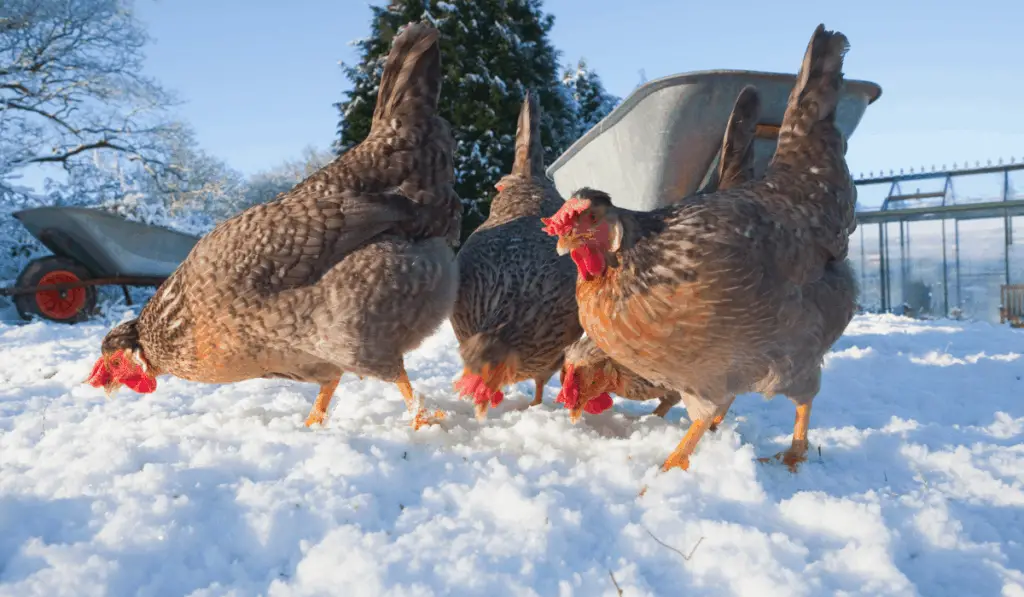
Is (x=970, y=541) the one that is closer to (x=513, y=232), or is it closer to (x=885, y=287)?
(x=513, y=232)

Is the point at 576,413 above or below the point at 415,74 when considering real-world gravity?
below

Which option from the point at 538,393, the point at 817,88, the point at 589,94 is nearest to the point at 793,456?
the point at 538,393

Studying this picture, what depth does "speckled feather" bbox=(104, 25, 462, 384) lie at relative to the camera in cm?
227

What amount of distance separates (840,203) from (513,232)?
4.73 feet

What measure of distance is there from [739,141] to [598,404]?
1.34 m

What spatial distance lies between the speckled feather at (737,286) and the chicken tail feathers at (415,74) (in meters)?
1.32

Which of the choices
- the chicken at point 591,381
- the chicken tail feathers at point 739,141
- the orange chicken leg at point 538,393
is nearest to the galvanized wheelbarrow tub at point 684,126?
the chicken tail feathers at point 739,141

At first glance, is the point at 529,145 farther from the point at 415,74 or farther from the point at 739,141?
the point at 739,141

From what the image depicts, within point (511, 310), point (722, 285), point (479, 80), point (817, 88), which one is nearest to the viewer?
point (722, 285)

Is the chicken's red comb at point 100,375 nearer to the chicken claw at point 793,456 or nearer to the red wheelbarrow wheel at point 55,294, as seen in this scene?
the chicken claw at point 793,456

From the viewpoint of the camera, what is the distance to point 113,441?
2021 mm

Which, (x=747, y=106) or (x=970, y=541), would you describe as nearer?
(x=970, y=541)

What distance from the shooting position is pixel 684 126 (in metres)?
Answer: 3.30

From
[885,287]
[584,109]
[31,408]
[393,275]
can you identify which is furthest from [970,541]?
[584,109]
